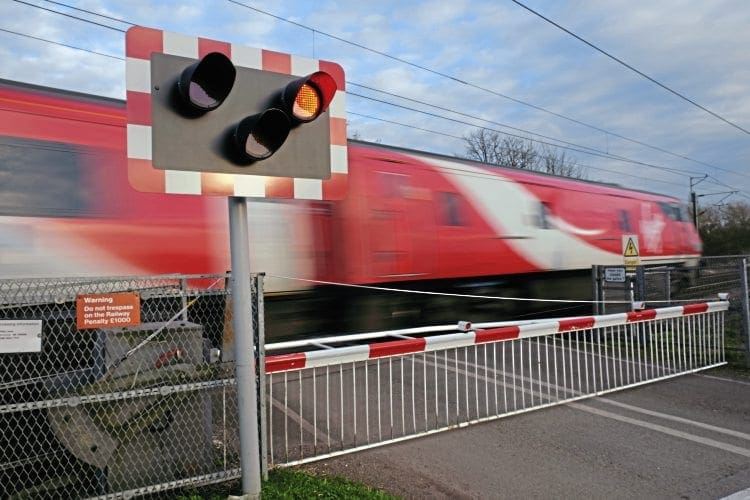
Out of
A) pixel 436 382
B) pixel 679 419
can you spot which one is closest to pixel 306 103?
pixel 436 382

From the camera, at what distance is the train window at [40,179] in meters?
5.72

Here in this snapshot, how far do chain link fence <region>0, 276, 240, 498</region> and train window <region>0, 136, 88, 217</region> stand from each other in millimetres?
2347

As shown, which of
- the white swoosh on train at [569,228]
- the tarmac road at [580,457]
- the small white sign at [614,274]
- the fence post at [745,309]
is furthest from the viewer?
the white swoosh on train at [569,228]

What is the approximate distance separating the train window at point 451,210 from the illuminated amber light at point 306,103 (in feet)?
23.1

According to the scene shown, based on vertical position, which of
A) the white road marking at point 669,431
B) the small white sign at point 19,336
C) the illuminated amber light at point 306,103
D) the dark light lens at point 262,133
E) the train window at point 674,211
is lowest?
the white road marking at point 669,431

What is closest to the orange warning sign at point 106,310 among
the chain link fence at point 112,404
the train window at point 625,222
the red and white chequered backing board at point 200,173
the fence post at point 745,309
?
the chain link fence at point 112,404

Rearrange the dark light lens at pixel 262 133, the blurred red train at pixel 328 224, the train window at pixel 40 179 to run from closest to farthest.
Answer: the dark light lens at pixel 262 133
the train window at pixel 40 179
the blurred red train at pixel 328 224

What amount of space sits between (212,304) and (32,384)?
4.46 ft

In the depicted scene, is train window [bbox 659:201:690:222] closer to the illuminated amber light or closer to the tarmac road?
the tarmac road

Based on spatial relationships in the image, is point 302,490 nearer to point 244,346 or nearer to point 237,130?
point 244,346

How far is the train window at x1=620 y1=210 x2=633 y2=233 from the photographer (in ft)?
48.2

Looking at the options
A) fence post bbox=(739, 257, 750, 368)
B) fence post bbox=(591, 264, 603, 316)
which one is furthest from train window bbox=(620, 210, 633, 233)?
fence post bbox=(739, 257, 750, 368)

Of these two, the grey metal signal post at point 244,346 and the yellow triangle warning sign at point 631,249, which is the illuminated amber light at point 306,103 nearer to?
the grey metal signal post at point 244,346

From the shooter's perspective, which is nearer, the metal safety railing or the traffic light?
the traffic light
